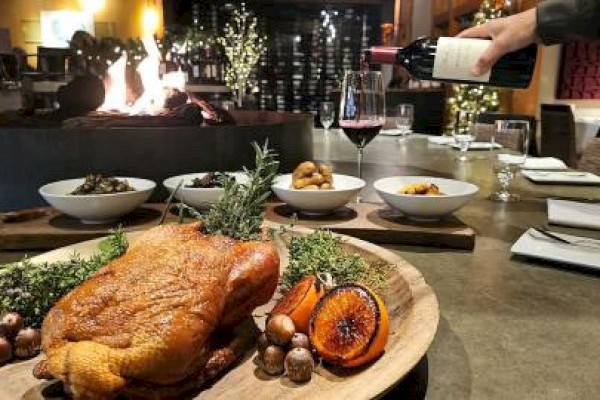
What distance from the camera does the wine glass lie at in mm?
1528

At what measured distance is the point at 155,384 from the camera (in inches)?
22.5

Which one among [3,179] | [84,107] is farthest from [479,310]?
[84,107]

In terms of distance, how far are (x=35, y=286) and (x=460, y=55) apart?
1179 millimetres

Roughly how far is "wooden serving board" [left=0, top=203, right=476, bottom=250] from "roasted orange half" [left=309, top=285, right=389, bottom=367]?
508 millimetres

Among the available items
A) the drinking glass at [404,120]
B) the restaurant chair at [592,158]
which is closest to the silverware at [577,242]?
the drinking glass at [404,120]

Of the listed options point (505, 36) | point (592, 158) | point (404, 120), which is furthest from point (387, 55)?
point (592, 158)

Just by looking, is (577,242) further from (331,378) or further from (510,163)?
(331,378)

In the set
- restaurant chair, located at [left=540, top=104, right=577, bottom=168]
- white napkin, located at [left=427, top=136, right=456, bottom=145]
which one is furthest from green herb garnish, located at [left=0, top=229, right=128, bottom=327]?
restaurant chair, located at [left=540, top=104, right=577, bottom=168]

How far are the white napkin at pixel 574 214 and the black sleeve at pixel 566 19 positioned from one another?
1.50ft

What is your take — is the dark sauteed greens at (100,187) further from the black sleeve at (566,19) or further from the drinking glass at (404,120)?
the drinking glass at (404,120)

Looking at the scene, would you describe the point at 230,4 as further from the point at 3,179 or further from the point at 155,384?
the point at 155,384

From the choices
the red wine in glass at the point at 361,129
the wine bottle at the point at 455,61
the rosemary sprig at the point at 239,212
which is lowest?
the rosemary sprig at the point at 239,212

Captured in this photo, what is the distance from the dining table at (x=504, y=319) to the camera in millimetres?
686

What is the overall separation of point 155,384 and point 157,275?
0.39 feet
